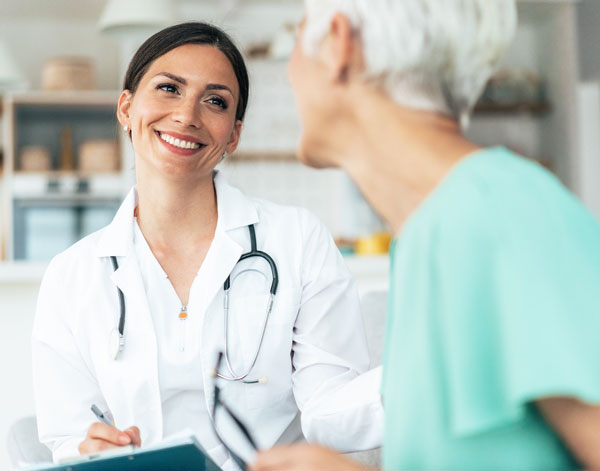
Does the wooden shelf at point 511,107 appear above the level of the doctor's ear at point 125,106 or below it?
below

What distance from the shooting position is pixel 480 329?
2.15 feet

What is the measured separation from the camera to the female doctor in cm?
138

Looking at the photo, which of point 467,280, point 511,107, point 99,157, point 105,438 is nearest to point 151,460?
point 105,438

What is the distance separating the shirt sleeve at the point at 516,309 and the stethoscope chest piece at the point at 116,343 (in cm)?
83

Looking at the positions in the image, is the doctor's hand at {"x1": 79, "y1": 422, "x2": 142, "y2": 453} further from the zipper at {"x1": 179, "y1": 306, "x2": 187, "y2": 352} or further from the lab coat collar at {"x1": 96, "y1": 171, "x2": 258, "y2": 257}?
the lab coat collar at {"x1": 96, "y1": 171, "x2": 258, "y2": 257}

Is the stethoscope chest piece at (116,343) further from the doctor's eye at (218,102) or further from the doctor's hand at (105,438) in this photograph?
the doctor's eye at (218,102)

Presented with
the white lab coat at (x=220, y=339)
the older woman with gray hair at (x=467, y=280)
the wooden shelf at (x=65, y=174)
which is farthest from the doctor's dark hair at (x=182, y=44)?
the wooden shelf at (x=65, y=174)

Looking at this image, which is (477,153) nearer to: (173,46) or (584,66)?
(173,46)

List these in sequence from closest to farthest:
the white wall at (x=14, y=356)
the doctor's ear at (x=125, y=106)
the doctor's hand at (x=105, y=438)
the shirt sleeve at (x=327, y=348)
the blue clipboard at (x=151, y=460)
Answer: the blue clipboard at (x=151, y=460), the doctor's hand at (x=105, y=438), the shirt sleeve at (x=327, y=348), the doctor's ear at (x=125, y=106), the white wall at (x=14, y=356)

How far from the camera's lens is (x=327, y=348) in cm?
145

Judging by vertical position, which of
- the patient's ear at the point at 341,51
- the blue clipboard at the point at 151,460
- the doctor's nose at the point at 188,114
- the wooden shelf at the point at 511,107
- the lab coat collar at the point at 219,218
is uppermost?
the patient's ear at the point at 341,51

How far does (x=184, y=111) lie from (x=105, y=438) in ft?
2.12

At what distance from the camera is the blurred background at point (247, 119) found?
5090 millimetres

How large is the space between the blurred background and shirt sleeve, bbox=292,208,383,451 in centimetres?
331
